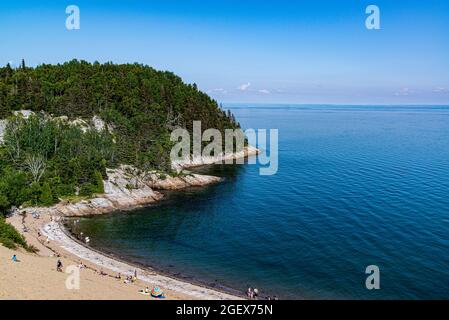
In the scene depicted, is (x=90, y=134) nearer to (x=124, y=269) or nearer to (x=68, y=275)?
(x=124, y=269)

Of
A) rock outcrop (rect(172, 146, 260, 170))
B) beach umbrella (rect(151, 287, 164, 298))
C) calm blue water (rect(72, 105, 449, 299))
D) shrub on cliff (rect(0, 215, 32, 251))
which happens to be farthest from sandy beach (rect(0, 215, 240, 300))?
rock outcrop (rect(172, 146, 260, 170))

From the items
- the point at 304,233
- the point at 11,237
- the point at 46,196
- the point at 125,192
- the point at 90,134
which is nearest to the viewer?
the point at 11,237

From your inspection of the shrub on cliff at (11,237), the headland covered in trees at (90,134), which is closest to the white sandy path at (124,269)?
the shrub on cliff at (11,237)

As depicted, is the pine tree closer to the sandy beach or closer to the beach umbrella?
the sandy beach

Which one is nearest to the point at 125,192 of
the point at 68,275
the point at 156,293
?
the point at 68,275

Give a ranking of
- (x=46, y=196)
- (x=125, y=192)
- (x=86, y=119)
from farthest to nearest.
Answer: (x=86, y=119), (x=125, y=192), (x=46, y=196)
